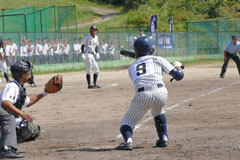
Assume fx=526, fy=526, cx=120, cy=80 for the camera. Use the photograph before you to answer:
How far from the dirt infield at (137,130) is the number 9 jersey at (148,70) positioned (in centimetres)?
90

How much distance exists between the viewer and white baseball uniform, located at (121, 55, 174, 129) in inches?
270

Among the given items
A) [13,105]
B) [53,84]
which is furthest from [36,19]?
[13,105]

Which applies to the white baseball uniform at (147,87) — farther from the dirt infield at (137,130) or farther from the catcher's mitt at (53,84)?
the catcher's mitt at (53,84)

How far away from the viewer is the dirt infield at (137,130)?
22.2 ft

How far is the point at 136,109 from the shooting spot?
6938mm

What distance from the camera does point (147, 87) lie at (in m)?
6.87

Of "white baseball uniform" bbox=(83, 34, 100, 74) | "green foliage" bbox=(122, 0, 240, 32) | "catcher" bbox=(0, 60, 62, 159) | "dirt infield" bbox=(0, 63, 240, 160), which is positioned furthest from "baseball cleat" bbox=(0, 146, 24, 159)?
"green foliage" bbox=(122, 0, 240, 32)

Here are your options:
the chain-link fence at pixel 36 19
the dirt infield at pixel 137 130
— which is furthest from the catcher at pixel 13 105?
the chain-link fence at pixel 36 19

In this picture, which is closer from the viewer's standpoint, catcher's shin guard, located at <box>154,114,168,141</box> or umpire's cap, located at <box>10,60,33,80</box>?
umpire's cap, located at <box>10,60,33,80</box>

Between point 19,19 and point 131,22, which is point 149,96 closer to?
point 19,19

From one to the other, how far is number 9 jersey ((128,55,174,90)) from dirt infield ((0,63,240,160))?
2.96 ft

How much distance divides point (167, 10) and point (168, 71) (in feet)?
172

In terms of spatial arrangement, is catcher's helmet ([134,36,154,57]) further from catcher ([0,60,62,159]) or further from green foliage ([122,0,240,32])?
green foliage ([122,0,240,32])

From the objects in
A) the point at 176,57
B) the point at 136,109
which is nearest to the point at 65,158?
the point at 136,109
